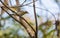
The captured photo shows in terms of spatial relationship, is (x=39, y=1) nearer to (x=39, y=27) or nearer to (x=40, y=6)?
(x=40, y=6)

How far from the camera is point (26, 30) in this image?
3.22 feet

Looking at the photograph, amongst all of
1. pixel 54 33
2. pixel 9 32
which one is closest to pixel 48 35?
pixel 54 33

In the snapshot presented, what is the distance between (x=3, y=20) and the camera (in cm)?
104

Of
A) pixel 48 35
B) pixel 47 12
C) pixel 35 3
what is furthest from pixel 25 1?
pixel 48 35

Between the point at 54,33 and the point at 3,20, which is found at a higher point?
the point at 3,20

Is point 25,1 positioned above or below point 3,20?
above

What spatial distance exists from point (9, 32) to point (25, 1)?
244mm

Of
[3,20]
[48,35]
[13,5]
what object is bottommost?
[48,35]

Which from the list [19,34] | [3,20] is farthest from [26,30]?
[3,20]

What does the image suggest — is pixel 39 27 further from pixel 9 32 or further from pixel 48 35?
pixel 9 32

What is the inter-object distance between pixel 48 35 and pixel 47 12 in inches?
6.4

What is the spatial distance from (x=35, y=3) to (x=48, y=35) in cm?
24

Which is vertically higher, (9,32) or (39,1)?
(39,1)

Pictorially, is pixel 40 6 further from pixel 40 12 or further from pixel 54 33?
pixel 54 33
